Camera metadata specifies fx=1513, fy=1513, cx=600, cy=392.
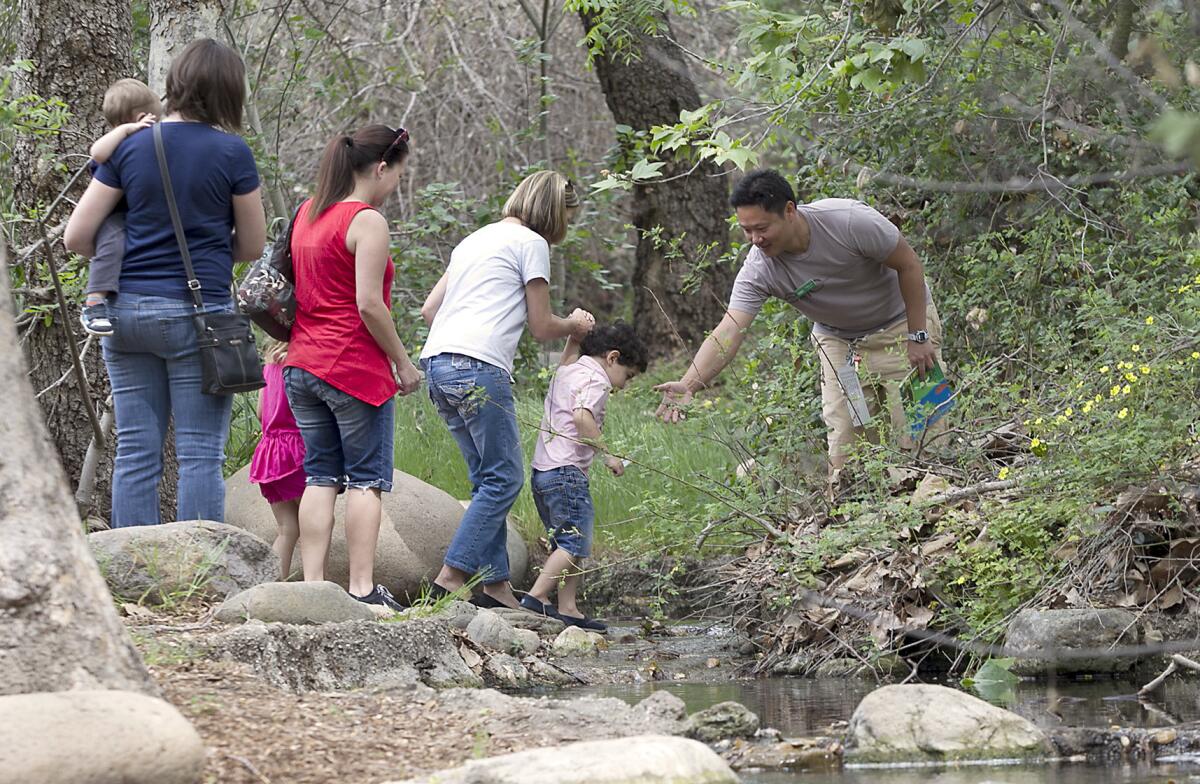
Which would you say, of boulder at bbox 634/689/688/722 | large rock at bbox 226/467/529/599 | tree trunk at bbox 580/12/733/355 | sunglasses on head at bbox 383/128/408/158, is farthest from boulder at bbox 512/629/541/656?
tree trunk at bbox 580/12/733/355

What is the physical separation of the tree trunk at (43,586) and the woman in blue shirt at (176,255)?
197cm

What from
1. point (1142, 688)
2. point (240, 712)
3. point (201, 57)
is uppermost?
point (201, 57)

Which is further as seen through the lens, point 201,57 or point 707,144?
point 707,144

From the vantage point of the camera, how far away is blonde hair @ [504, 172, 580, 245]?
22.7 feet

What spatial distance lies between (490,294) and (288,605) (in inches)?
83.0

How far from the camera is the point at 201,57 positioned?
5.51m

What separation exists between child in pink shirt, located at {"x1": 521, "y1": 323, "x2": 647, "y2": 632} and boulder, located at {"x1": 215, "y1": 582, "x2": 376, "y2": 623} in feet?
6.74

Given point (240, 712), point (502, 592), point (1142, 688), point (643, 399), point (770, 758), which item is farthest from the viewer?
point (643, 399)

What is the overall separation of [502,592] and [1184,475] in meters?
3.14

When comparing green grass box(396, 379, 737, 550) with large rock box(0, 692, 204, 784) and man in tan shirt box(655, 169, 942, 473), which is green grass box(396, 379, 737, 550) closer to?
man in tan shirt box(655, 169, 942, 473)

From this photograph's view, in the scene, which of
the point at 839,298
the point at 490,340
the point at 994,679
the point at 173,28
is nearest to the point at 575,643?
the point at 490,340

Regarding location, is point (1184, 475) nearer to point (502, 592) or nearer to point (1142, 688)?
point (1142, 688)

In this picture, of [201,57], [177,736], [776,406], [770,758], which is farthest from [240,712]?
[776,406]

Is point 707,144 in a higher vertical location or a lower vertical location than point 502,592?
higher
